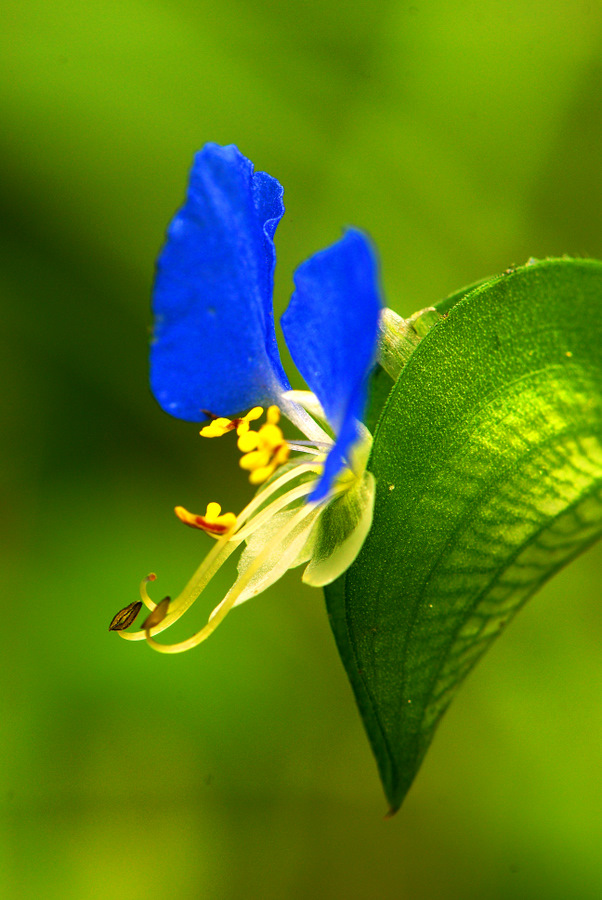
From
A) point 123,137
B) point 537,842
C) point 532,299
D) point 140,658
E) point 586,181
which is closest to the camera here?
point 532,299

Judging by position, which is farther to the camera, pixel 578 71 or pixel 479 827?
pixel 578 71

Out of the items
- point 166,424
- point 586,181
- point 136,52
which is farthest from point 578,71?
point 166,424

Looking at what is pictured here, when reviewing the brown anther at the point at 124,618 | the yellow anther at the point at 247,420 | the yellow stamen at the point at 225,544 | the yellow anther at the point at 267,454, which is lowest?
the brown anther at the point at 124,618

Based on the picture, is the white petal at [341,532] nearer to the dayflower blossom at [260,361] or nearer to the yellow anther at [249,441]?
the dayflower blossom at [260,361]

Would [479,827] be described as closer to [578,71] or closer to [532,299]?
[532,299]

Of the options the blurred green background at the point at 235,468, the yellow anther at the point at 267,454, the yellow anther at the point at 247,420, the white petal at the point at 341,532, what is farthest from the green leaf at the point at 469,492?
the blurred green background at the point at 235,468

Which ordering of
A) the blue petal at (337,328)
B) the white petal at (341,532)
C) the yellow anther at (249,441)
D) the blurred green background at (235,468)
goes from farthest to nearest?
the blurred green background at (235,468)
the yellow anther at (249,441)
the white petal at (341,532)
the blue petal at (337,328)
